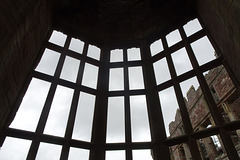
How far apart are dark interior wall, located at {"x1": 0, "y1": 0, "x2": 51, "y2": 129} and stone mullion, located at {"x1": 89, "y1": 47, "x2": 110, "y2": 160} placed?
56.3 inches

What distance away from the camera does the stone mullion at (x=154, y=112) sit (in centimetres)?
306

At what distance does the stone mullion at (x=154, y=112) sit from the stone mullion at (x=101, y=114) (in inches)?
34.5

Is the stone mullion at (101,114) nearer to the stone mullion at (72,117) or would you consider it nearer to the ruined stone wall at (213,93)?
the stone mullion at (72,117)

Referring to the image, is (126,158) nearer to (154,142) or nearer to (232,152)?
(154,142)

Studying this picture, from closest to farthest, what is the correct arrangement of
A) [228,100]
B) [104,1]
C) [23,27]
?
[23,27]
[104,1]
[228,100]

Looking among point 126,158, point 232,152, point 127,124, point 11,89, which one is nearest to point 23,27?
point 11,89

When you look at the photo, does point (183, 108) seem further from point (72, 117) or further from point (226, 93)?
point (226, 93)

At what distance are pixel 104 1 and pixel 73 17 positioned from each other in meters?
0.86

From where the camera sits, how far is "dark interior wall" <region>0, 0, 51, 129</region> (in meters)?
2.20

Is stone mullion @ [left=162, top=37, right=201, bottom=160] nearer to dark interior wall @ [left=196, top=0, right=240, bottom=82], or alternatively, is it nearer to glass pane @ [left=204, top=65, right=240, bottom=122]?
dark interior wall @ [left=196, top=0, right=240, bottom=82]

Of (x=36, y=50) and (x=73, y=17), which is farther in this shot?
(x=73, y=17)

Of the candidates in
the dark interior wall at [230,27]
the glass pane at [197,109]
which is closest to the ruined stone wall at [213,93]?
the glass pane at [197,109]

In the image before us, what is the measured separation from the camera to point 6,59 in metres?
2.31

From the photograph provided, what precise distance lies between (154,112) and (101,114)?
1043 mm
